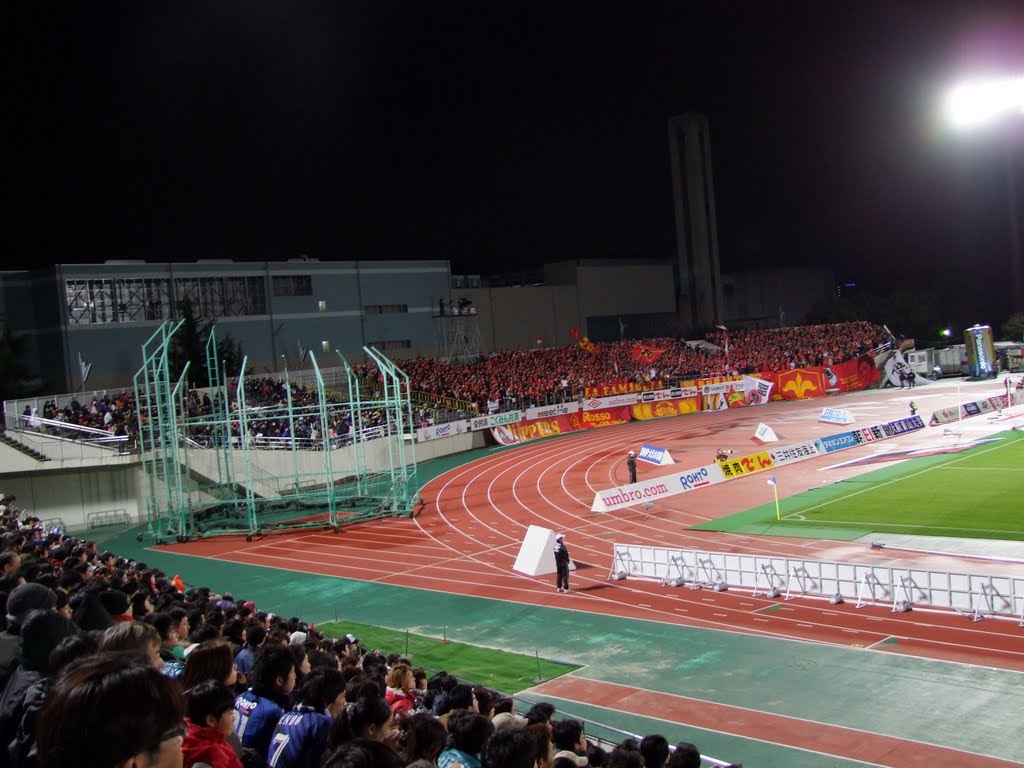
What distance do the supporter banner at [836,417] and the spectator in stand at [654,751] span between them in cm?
4087

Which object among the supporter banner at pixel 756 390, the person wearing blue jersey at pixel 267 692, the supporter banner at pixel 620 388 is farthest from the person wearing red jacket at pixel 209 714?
the supporter banner at pixel 756 390

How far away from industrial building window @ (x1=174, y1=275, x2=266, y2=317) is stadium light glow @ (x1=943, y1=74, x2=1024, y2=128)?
38709mm

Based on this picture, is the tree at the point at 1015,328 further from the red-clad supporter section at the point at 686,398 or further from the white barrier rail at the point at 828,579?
the white barrier rail at the point at 828,579

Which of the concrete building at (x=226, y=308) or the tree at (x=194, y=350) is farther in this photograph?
the tree at (x=194, y=350)

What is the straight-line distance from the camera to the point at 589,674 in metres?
15.5

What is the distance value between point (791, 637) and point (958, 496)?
13.1 meters

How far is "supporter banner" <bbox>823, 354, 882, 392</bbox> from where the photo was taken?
63.5 meters

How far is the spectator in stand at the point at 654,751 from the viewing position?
621cm

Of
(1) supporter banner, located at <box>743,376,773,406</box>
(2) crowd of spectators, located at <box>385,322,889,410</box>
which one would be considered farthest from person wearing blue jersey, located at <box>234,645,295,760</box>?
(1) supporter banner, located at <box>743,376,773,406</box>

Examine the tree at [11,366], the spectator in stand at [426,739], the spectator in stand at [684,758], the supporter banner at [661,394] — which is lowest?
the spectator in stand at [684,758]

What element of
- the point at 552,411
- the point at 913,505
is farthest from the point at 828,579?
the point at 552,411

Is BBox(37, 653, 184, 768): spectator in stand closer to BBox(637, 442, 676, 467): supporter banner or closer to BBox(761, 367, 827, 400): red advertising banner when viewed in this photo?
BBox(637, 442, 676, 467): supporter banner

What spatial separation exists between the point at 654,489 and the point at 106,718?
28.8m

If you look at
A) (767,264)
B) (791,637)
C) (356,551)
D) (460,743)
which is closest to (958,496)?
(791,637)
